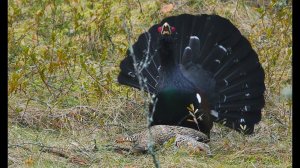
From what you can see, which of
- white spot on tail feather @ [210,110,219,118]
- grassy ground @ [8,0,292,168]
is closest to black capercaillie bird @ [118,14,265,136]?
white spot on tail feather @ [210,110,219,118]

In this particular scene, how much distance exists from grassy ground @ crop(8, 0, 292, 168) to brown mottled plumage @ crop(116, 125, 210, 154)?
9 cm

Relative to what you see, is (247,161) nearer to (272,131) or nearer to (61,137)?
(272,131)

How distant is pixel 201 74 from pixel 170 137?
1.00 meters

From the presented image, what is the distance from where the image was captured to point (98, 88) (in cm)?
662

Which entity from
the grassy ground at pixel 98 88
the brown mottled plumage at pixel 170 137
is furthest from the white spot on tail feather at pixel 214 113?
the brown mottled plumage at pixel 170 137

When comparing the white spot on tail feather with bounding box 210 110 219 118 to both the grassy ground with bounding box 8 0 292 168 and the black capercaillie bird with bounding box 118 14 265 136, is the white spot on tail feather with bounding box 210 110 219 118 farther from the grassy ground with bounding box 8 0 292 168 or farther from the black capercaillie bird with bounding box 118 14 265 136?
the grassy ground with bounding box 8 0 292 168

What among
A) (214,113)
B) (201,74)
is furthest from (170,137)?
(201,74)

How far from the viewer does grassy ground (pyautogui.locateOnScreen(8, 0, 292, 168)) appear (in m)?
5.51

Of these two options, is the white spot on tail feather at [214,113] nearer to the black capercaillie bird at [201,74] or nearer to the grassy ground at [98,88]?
the black capercaillie bird at [201,74]

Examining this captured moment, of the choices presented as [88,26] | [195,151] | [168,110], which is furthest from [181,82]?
[88,26]

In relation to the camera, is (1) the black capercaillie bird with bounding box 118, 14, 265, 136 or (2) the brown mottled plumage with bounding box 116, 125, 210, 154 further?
(1) the black capercaillie bird with bounding box 118, 14, 265, 136

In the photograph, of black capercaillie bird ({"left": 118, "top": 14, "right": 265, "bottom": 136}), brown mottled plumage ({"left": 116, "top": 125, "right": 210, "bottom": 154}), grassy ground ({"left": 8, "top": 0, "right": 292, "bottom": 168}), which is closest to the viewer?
grassy ground ({"left": 8, "top": 0, "right": 292, "bottom": 168})

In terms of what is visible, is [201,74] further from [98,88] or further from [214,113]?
[98,88]

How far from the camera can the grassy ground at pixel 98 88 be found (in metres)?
5.51
